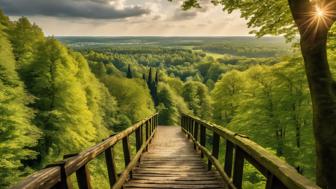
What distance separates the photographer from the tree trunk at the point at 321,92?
5.60m

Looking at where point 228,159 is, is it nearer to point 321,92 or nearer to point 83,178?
point 321,92

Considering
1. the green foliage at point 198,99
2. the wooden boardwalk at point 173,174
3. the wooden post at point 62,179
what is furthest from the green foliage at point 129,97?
the wooden post at point 62,179

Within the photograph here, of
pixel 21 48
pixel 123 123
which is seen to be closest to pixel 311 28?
pixel 21 48

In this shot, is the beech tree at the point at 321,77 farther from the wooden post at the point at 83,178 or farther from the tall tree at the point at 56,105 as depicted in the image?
the tall tree at the point at 56,105

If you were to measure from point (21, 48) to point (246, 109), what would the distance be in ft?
70.0

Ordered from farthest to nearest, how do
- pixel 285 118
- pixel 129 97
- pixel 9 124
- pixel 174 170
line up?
pixel 129 97, pixel 285 118, pixel 9 124, pixel 174 170

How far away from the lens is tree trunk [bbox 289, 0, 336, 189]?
5602mm

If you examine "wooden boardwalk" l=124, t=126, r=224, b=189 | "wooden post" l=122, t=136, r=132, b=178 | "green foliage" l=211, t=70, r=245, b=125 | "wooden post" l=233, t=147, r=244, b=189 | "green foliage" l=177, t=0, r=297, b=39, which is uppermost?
"green foliage" l=177, t=0, r=297, b=39

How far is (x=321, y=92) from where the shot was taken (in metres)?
5.83

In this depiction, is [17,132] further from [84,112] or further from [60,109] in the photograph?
[84,112]

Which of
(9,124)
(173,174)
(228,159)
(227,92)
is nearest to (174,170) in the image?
(173,174)

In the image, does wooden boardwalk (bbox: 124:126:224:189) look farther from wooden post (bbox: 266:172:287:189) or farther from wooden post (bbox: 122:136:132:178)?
wooden post (bbox: 266:172:287:189)

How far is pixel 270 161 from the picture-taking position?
3189mm

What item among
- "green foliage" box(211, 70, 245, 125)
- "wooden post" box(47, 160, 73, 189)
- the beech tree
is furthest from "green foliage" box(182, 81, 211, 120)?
"wooden post" box(47, 160, 73, 189)
